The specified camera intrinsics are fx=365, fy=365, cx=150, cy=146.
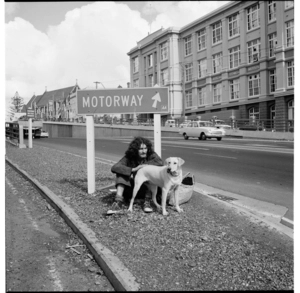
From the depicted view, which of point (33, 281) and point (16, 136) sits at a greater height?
point (16, 136)

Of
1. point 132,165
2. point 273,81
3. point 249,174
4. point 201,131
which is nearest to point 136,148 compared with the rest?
point 132,165

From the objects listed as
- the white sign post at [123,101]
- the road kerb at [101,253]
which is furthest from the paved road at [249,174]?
the road kerb at [101,253]

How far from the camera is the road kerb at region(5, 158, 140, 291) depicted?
10.0ft

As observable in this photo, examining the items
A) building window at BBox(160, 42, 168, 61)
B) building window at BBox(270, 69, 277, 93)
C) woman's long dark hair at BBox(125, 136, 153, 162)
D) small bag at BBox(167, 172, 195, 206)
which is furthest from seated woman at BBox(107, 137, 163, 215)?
building window at BBox(270, 69, 277, 93)

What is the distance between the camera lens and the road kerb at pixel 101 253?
3.06m

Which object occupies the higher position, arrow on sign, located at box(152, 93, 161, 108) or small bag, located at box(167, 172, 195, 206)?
arrow on sign, located at box(152, 93, 161, 108)

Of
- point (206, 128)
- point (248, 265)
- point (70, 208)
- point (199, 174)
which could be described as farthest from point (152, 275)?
point (206, 128)

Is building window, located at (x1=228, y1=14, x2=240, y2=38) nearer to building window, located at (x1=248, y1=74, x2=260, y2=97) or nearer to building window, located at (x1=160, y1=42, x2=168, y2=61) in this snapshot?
building window, located at (x1=160, y1=42, x2=168, y2=61)

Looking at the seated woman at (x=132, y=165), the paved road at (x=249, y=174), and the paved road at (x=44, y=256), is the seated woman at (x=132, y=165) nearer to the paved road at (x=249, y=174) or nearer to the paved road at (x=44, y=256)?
the paved road at (x=44, y=256)

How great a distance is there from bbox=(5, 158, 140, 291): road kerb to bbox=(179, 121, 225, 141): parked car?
2132 centimetres

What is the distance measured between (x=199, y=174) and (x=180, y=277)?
6747 millimetres

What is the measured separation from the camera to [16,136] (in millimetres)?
12742

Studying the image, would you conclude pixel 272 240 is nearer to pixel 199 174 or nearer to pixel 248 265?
pixel 248 265

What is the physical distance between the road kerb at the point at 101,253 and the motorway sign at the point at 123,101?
165 cm
